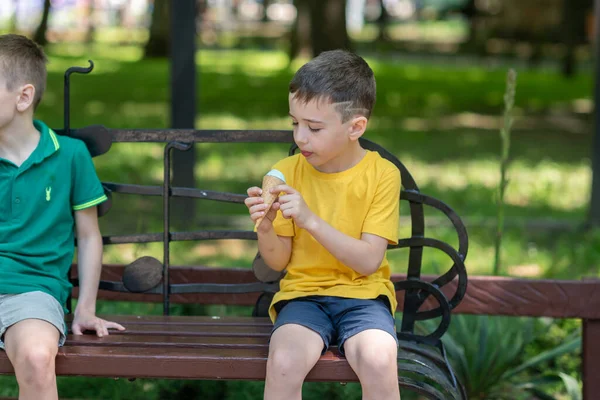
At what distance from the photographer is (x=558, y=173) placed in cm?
830

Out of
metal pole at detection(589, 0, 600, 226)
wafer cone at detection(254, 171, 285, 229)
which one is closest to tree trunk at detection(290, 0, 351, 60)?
metal pole at detection(589, 0, 600, 226)

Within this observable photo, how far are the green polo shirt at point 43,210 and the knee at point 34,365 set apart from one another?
0.30 meters

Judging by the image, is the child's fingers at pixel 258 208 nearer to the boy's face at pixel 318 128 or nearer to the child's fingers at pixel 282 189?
the child's fingers at pixel 282 189

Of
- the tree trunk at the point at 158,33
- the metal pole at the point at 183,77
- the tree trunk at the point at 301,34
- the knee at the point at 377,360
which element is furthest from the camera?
the tree trunk at the point at 158,33

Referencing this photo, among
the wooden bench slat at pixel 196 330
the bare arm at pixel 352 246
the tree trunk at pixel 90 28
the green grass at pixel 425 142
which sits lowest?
the tree trunk at pixel 90 28

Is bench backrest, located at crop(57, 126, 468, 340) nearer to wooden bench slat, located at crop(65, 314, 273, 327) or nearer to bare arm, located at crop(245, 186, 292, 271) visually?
wooden bench slat, located at crop(65, 314, 273, 327)

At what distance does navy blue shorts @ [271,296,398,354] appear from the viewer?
286cm

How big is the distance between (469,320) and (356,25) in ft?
129

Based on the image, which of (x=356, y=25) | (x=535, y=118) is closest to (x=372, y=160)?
(x=535, y=118)

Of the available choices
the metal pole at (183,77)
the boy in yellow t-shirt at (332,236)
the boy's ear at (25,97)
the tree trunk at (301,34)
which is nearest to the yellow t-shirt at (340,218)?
the boy in yellow t-shirt at (332,236)

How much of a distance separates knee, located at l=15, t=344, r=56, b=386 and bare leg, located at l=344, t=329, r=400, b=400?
0.86 m

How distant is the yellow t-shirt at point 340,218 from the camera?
2.99m

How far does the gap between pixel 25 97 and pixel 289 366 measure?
122 centimetres

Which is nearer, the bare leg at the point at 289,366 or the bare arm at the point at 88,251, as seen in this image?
the bare leg at the point at 289,366
